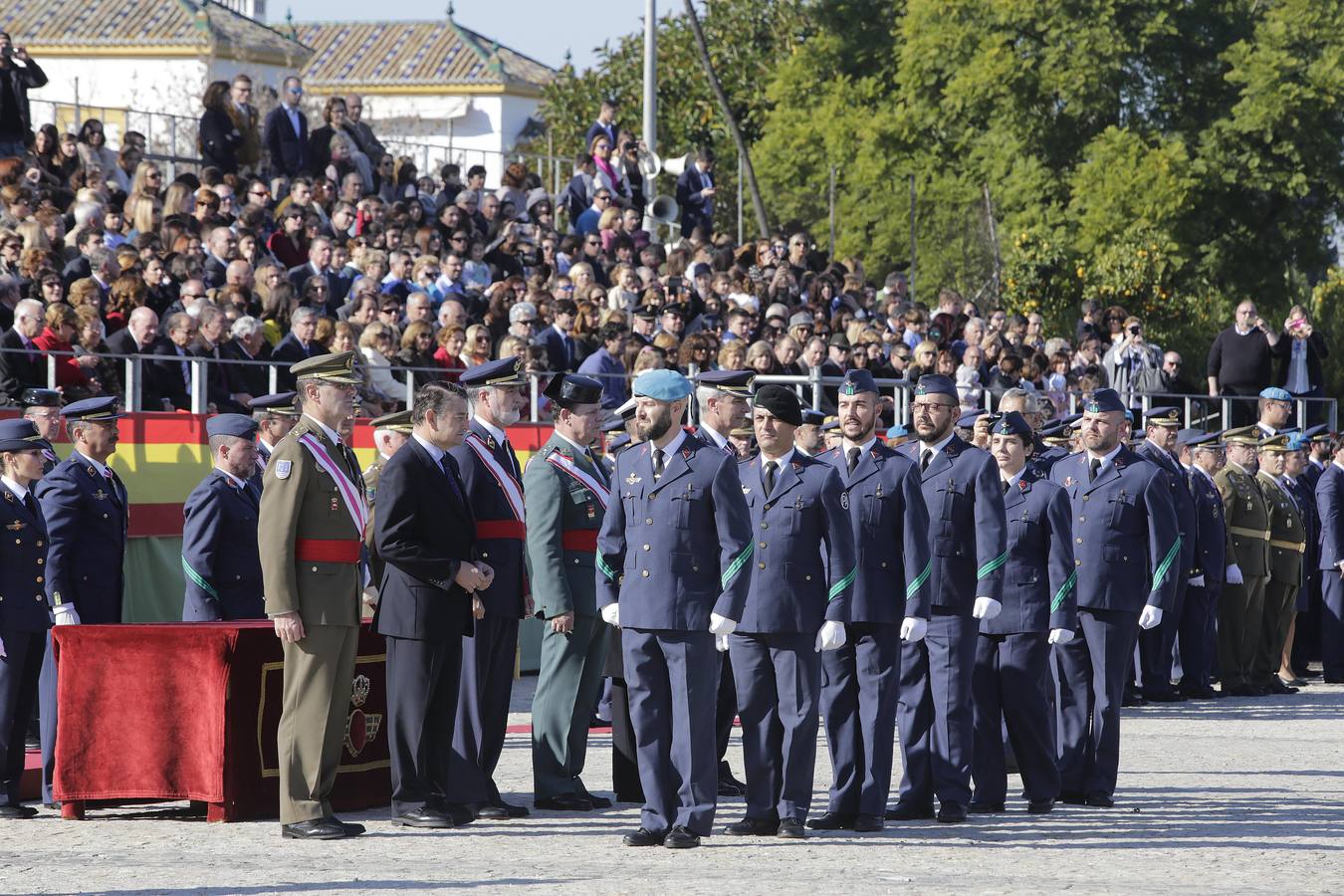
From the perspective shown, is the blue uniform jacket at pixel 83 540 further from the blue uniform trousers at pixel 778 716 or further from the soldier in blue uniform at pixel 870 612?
the soldier in blue uniform at pixel 870 612

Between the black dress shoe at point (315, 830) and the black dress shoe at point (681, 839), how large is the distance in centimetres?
139

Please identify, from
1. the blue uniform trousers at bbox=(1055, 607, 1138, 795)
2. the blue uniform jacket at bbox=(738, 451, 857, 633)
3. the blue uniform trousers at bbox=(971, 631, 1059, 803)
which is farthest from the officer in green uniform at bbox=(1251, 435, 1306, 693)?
the blue uniform jacket at bbox=(738, 451, 857, 633)

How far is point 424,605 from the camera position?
375 inches

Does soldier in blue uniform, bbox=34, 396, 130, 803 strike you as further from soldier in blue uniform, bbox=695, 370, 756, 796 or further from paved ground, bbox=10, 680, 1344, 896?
soldier in blue uniform, bbox=695, 370, 756, 796

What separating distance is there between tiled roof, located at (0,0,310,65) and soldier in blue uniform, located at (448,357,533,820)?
6424cm

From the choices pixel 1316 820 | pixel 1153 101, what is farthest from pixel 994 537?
pixel 1153 101

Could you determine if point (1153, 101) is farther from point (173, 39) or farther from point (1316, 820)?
point (173, 39)

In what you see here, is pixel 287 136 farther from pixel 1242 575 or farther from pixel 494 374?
pixel 494 374

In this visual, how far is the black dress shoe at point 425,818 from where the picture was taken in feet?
31.2

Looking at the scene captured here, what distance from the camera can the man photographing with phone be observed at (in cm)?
1812

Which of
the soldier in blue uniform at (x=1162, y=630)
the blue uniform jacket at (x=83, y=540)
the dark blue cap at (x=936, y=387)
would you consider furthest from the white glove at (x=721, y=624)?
the soldier in blue uniform at (x=1162, y=630)

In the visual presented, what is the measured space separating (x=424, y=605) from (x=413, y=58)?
77.9m

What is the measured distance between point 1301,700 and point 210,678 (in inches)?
382

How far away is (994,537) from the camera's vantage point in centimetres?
1025
